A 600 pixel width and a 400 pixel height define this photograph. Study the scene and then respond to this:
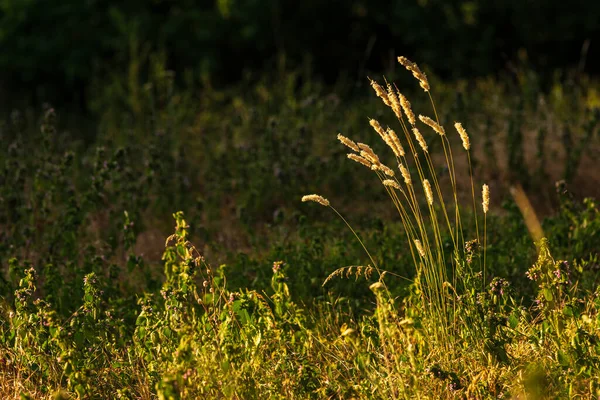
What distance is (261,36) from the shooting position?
36.0 ft

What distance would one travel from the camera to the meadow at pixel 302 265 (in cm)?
333

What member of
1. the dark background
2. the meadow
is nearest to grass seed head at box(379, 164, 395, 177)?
the meadow

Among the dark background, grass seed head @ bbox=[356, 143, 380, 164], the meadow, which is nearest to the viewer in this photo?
grass seed head @ bbox=[356, 143, 380, 164]

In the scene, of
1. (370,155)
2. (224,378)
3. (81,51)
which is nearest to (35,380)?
(224,378)

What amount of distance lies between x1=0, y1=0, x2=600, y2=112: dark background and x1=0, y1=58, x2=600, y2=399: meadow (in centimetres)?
242

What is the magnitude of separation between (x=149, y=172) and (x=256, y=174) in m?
1.31

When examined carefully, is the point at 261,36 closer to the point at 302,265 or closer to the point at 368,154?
the point at 302,265

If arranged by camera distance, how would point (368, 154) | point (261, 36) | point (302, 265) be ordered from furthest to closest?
1. point (261, 36)
2. point (302, 265)
3. point (368, 154)

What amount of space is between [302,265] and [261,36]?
270 inches

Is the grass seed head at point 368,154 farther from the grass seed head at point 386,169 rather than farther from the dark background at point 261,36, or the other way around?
the dark background at point 261,36

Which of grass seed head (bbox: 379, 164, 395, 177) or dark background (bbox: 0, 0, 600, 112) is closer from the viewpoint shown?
grass seed head (bbox: 379, 164, 395, 177)

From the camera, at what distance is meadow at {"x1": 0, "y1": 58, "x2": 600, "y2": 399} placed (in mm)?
3328

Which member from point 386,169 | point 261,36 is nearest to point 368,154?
point 386,169

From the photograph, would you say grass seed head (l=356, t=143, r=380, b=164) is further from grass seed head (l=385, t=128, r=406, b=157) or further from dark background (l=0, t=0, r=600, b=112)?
dark background (l=0, t=0, r=600, b=112)
